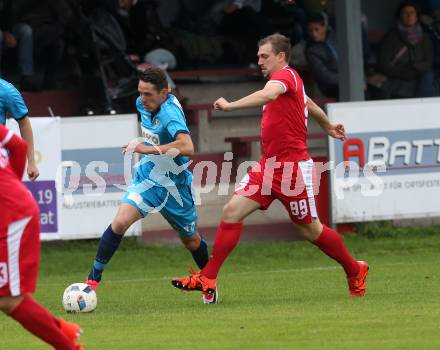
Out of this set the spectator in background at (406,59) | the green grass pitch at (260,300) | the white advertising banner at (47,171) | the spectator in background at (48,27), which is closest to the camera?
the green grass pitch at (260,300)

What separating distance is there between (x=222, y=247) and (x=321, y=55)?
8830 mm

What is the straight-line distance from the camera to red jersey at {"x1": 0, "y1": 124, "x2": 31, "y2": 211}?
7691mm

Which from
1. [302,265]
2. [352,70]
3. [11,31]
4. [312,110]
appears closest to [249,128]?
[352,70]

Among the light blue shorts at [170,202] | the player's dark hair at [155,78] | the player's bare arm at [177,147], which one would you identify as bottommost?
the light blue shorts at [170,202]

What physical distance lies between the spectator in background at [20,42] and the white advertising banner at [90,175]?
347 centimetres

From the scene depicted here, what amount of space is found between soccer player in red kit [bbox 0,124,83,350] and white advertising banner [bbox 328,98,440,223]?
361 inches

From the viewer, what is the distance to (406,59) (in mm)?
20688

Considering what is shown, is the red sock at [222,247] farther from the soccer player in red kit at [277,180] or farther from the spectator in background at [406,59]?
the spectator in background at [406,59]

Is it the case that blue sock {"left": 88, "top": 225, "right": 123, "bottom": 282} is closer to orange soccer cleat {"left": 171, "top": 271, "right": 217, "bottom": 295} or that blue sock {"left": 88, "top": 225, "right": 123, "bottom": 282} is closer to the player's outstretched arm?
orange soccer cleat {"left": 171, "top": 271, "right": 217, "bottom": 295}

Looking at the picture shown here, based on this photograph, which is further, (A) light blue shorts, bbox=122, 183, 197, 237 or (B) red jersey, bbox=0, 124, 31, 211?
(A) light blue shorts, bbox=122, 183, 197, 237

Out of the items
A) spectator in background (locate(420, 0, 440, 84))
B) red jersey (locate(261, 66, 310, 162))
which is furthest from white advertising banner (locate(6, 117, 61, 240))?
spectator in background (locate(420, 0, 440, 84))

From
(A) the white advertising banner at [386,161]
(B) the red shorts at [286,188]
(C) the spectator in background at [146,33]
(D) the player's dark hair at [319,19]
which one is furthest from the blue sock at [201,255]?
(D) the player's dark hair at [319,19]

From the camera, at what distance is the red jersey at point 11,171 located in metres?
7.69

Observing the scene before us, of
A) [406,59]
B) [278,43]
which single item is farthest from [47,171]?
[406,59]
